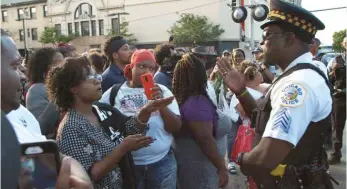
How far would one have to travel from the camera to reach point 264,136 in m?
1.98

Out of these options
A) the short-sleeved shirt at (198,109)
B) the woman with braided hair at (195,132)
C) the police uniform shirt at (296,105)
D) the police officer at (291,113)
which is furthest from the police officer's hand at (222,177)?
the police uniform shirt at (296,105)

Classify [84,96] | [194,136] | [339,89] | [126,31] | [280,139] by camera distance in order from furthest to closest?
[126,31] → [339,89] → [194,136] → [84,96] → [280,139]

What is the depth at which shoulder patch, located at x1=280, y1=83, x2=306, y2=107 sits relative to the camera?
6.28 ft

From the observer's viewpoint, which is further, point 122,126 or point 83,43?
point 83,43

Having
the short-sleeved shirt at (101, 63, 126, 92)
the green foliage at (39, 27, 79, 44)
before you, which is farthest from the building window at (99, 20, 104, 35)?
the short-sleeved shirt at (101, 63, 126, 92)

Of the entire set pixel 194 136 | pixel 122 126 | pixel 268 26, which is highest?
pixel 268 26

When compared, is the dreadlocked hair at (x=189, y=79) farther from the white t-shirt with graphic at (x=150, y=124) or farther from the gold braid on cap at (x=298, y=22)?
the gold braid on cap at (x=298, y=22)

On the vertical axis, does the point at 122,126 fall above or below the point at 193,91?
below

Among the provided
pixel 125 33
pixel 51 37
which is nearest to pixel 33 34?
pixel 51 37

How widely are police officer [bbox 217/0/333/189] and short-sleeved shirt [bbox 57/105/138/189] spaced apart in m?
0.82

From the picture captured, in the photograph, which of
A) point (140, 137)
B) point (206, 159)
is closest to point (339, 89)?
point (206, 159)

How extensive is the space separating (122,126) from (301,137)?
1.22 meters

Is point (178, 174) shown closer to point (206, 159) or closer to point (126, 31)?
point (206, 159)

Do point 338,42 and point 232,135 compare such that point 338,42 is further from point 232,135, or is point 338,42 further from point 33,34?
point 232,135
